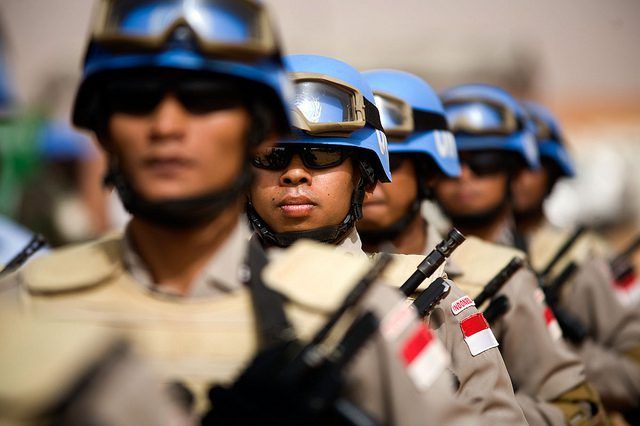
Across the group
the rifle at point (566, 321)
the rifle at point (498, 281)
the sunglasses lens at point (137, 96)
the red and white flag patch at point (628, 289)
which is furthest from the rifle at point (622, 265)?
the sunglasses lens at point (137, 96)

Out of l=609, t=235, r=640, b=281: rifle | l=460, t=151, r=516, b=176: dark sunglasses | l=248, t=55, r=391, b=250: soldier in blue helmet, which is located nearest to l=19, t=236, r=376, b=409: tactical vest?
l=248, t=55, r=391, b=250: soldier in blue helmet

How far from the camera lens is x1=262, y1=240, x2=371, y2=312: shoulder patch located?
271 centimetres

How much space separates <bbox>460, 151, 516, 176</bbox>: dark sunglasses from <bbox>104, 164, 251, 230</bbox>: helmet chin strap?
13.7 ft

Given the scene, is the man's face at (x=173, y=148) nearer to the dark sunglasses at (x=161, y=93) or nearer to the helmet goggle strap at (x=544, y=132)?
the dark sunglasses at (x=161, y=93)

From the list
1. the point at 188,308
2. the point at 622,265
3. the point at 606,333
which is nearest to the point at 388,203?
the point at 188,308

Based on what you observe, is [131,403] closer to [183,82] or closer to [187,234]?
[187,234]

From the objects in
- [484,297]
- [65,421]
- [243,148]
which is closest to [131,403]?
[65,421]

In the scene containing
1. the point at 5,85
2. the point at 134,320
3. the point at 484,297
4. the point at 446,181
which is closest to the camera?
the point at 134,320

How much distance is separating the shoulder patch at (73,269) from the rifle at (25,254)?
96cm

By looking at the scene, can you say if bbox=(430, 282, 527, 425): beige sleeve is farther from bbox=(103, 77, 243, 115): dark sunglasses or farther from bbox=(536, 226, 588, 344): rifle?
bbox=(536, 226, 588, 344): rifle

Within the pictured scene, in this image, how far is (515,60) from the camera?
43.0 meters

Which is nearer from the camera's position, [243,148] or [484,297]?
[243,148]

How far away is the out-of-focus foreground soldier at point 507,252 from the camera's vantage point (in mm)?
5137

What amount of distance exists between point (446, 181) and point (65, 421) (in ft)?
15.2
